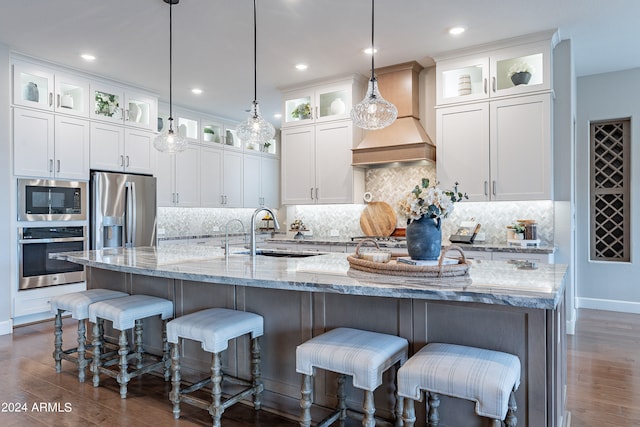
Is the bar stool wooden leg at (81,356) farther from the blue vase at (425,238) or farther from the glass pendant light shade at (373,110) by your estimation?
the glass pendant light shade at (373,110)

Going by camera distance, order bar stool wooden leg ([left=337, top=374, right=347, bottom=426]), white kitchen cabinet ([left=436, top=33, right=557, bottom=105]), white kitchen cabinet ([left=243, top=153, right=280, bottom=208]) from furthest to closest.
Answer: white kitchen cabinet ([left=243, top=153, right=280, bottom=208]) < white kitchen cabinet ([left=436, top=33, right=557, bottom=105]) < bar stool wooden leg ([left=337, top=374, right=347, bottom=426])

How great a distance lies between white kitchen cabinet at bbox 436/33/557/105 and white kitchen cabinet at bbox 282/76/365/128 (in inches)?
40.5

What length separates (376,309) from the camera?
2.17 meters

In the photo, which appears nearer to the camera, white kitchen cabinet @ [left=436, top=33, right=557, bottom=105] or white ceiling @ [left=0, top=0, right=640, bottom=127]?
white ceiling @ [left=0, top=0, right=640, bottom=127]

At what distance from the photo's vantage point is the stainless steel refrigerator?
4.93 m

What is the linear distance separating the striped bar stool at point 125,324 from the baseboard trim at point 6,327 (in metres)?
1.85

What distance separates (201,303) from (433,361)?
1.74 metres

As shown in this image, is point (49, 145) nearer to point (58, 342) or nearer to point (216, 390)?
point (58, 342)

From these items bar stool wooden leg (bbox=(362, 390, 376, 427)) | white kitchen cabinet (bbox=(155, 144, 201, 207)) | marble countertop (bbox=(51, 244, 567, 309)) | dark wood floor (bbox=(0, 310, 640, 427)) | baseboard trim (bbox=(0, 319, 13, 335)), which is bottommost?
dark wood floor (bbox=(0, 310, 640, 427))

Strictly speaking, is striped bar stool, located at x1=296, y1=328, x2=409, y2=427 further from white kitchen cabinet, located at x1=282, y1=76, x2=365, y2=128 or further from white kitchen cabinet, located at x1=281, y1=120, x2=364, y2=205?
Answer: white kitchen cabinet, located at x1=282, y1=76, x2=365, y2=128

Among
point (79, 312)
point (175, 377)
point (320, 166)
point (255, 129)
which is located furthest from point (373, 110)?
point (79, 312)

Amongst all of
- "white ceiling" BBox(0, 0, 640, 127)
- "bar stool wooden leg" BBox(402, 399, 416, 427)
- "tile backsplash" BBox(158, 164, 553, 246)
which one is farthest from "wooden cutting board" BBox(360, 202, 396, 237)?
"bar stool wooden leg" BBox(402, 399, 416, 427)

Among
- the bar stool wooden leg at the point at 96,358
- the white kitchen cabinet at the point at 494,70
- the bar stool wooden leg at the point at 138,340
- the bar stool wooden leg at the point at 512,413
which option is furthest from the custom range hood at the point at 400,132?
the bar stool wooden leg at the point at 96,358

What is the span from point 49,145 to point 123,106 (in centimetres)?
107
